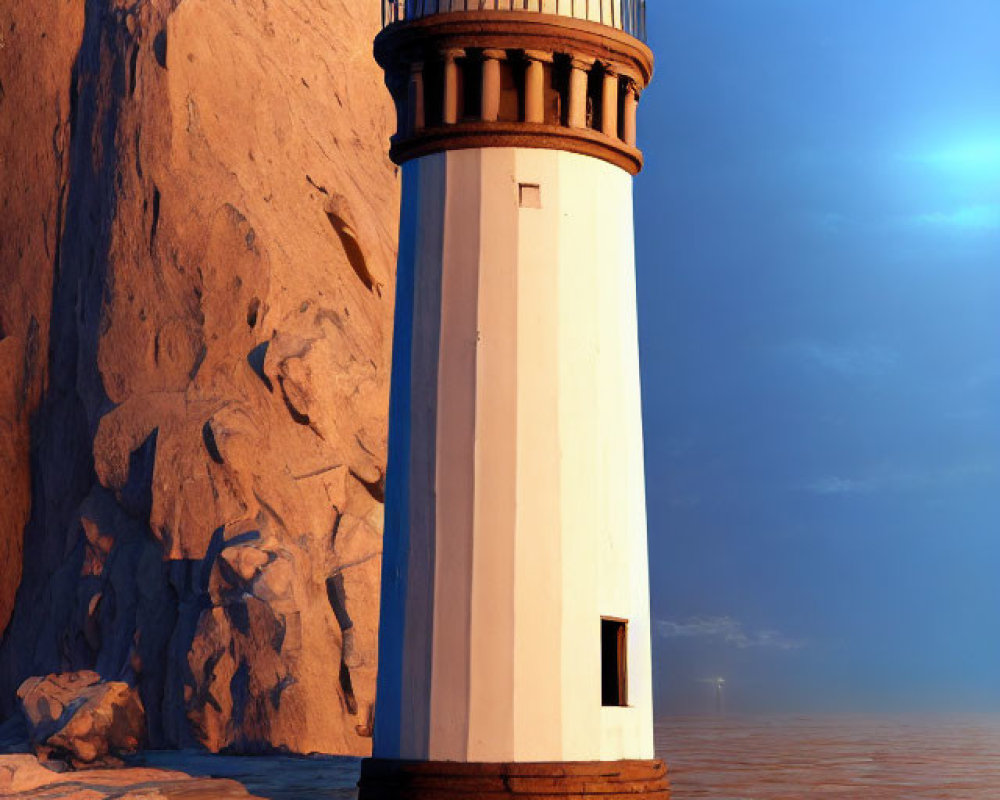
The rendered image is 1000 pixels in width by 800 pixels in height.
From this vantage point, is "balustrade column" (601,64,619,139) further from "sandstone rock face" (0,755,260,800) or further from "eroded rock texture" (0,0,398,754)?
"eroded rock texture" (0,0,398,754)

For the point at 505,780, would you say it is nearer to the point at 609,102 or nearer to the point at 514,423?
the point at 514,423

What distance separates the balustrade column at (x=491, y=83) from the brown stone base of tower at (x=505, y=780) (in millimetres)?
6650

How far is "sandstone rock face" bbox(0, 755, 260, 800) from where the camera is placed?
19.0 m

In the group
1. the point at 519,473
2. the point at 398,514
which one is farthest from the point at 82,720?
the point at 519,473

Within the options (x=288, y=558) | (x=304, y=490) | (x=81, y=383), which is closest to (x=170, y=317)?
(x=81, y=383)

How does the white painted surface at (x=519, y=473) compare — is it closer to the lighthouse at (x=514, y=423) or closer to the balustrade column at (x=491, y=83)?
the lighthouse at (x=514, y=423)

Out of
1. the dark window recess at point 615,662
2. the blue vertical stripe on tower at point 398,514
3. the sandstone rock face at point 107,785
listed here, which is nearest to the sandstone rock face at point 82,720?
the sandstone rock face at point 107,785

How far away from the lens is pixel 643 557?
641 inches

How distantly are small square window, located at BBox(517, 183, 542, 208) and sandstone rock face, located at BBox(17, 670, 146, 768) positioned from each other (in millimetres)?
15976

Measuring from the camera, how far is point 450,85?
53.0ft

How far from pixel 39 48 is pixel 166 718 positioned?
26.7m

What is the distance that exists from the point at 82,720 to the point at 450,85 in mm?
19044

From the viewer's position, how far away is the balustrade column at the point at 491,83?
15977mm

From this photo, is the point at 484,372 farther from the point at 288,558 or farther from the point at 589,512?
the point at 288,558
